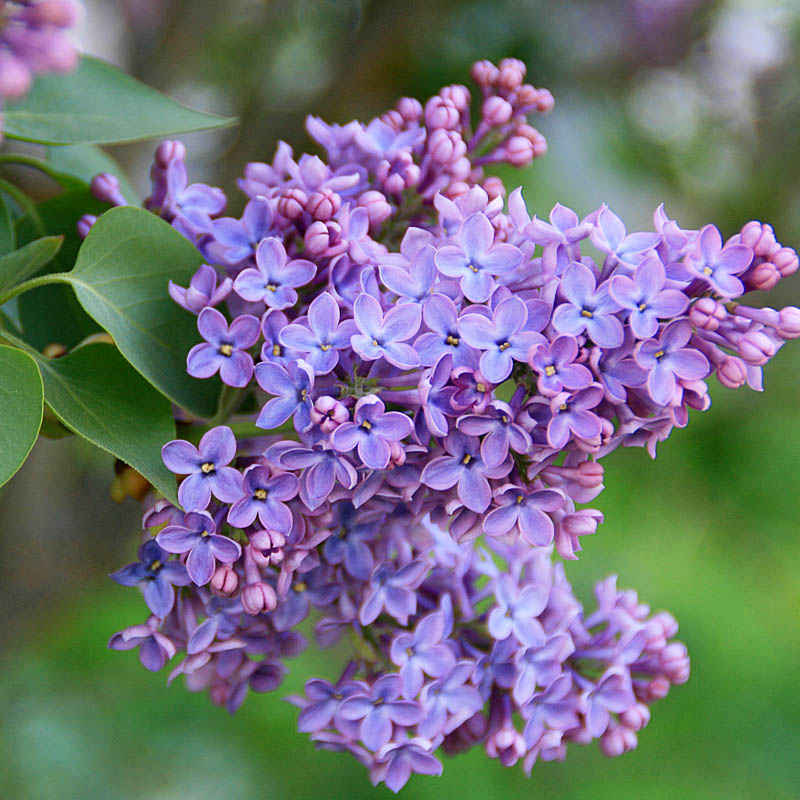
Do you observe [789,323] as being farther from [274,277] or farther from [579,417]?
[274,277]

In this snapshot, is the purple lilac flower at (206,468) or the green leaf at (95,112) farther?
the green leaf at (95,112)

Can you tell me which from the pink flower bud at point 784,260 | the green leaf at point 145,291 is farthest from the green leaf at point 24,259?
the pink flower bud at point 784,260

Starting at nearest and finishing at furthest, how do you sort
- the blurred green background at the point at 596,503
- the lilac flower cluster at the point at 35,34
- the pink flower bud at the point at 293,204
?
the lilac flower cluster at the point at 35,34 → the pink flower bud at the point at 293,204 → the blurred green background at the point at 596,503

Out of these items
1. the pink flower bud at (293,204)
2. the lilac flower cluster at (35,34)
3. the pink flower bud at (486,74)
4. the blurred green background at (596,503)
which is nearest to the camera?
the lilac flower cluster at (35,34)

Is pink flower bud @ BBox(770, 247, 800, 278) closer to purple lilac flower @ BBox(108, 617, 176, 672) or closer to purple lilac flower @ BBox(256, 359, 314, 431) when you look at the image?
purple lilac flower @ BBox(256, 359, 314, 431)

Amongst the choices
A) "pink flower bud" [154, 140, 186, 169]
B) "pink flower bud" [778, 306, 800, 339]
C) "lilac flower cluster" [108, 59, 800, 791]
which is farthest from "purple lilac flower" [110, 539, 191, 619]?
"pink flower bud" [778, 306, 800, 339]

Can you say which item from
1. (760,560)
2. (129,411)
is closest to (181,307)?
(129,411)

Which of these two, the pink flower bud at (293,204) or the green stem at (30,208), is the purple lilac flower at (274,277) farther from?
the green stem at (30,208)
